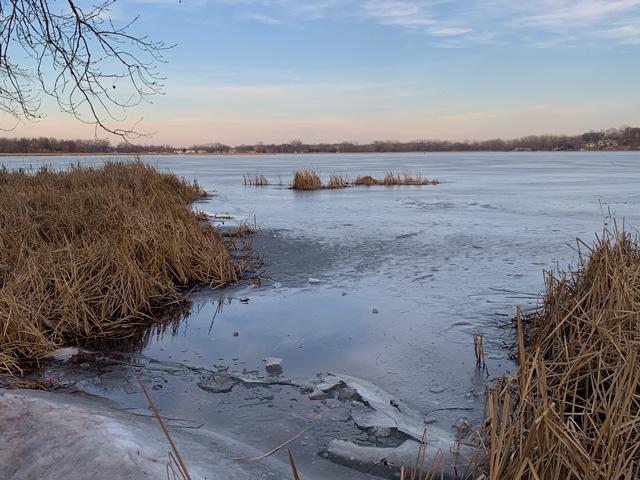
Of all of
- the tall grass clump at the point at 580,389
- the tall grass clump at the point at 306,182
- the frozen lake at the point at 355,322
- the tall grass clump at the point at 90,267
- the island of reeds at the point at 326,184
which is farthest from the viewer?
the island of reeds at the point at 326,184

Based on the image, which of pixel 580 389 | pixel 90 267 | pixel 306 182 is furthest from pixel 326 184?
pixel 580 389

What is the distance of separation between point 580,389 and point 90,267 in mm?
5125

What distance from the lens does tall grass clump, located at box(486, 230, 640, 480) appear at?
213 cm

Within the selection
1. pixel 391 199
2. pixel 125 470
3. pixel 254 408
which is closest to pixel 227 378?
pixel 254 408

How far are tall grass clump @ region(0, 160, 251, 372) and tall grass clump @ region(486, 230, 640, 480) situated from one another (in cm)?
382

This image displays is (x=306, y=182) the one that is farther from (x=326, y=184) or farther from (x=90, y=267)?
(x=90, y=267)

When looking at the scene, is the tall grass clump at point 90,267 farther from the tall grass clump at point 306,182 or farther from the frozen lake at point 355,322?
the tall grass clump at point 306,182

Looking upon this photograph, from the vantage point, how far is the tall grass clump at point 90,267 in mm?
5121

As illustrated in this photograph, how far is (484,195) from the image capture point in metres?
19.9

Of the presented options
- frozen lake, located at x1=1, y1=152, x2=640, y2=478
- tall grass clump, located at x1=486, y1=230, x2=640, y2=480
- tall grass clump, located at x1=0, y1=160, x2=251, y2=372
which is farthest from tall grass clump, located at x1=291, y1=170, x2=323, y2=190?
tall grass clump, located at x1=486, y1=230, x2=640, y2=480

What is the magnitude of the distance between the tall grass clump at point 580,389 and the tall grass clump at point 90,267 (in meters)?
3.82

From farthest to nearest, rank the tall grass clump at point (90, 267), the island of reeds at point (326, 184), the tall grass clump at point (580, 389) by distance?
the island of reeds at point (326, 184) < the tall grass clump at point (90, 267) < the tall grass clump at point (580, 389)

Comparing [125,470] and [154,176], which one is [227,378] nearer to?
[125,470]

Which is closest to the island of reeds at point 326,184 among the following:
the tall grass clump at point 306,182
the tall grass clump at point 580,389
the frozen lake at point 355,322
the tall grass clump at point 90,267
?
the tall grass clump at point 306,182
